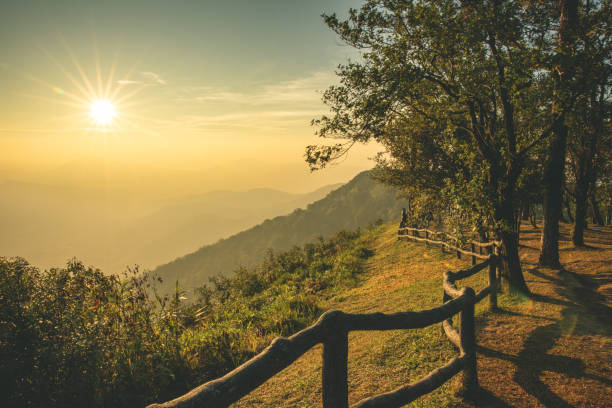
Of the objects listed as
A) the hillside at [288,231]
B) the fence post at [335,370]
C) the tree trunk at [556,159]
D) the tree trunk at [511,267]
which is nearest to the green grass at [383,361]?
the tree trunk at [511,267]

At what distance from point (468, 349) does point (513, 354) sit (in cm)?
184

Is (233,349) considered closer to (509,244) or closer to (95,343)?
(95,343)

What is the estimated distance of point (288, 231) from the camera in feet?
480

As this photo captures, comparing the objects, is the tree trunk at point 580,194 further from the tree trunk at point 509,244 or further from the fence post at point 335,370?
the fence post at point 335,370

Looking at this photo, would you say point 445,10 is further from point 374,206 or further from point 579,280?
point 374,206

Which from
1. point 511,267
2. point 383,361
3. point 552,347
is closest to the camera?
point 552,347

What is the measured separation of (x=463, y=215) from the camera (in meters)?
9.56

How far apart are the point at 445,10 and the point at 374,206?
14186 centimetres

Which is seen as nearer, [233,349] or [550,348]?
[550,348]

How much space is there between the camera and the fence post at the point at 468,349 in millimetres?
4379

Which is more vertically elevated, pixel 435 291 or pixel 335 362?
pixel 335 362

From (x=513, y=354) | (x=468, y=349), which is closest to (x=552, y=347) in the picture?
(x=513, y=354)

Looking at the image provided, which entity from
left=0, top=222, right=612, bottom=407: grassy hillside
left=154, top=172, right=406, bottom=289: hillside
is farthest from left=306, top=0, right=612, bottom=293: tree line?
left=154, top=172, right=406, bottom=289: hillside

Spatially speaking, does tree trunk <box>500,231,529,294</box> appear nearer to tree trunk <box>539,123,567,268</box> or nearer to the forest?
the forest
